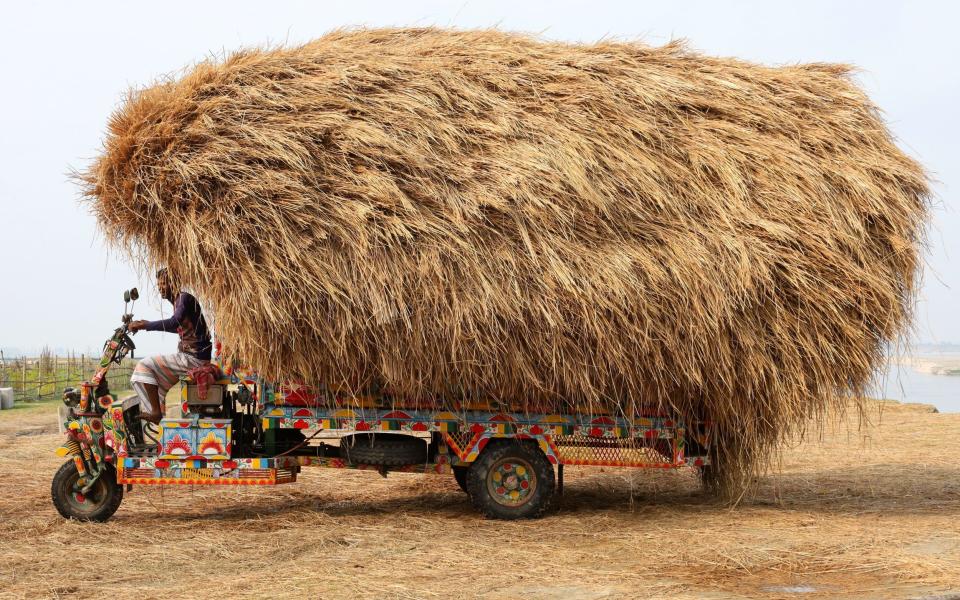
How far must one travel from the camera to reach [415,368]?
6852mm

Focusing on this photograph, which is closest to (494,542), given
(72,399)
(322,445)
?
(322,445)

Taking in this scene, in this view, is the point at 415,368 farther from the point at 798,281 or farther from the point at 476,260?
the point at 798,281

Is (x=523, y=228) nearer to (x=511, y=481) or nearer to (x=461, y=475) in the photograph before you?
(x=511, y=481)

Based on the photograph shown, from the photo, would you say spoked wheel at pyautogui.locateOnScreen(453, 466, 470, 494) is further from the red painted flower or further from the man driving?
the man driving

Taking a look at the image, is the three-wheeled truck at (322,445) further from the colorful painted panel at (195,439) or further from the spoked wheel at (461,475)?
the spoked wheel at (461,475)

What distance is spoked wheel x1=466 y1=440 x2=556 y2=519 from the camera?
7.40m

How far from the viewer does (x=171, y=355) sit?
24.1 ft

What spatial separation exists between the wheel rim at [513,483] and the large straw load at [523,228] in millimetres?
541

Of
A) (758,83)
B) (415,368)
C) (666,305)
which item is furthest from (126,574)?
(758,83)

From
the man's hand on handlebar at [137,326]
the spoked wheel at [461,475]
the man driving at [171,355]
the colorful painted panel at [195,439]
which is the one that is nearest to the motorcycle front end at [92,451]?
the man's hand on handlebar at [137,326]

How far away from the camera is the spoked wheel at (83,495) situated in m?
7.18

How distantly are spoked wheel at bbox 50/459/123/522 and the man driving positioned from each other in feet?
1.95

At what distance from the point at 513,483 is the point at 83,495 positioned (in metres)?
3.41

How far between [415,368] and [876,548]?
341 centimetres
